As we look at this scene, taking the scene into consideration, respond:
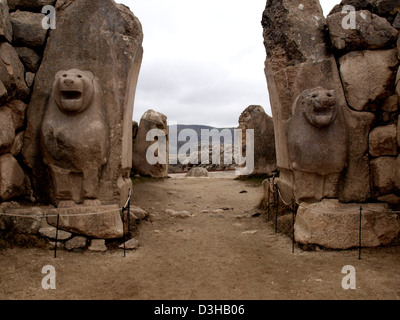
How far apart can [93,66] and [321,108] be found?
9.81 ft

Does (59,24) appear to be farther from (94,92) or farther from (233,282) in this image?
(233,282)

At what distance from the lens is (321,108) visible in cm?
431

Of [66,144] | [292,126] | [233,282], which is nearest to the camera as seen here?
[233,282]

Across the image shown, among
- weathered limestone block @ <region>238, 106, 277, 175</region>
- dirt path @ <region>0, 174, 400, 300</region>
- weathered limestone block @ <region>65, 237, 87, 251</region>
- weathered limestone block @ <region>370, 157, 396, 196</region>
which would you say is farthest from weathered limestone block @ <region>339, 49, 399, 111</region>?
weathered limestone block @ <region>238, 106, 277, 175</region>

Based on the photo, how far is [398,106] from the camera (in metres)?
4.46

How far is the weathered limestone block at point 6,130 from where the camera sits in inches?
170

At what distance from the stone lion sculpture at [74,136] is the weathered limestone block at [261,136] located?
271 inches

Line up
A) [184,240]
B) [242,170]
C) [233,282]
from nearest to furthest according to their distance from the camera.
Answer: [233,282], [184,240], [242,170]

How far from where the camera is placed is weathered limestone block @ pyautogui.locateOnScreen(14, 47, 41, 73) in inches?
189

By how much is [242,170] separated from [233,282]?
7.84m

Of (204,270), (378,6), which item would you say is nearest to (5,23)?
(204,270)

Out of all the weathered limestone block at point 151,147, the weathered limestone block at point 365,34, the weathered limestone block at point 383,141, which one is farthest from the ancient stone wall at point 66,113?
the weathered limestone block at point 151,147

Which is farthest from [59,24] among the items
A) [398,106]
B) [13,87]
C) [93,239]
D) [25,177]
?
[398,106]

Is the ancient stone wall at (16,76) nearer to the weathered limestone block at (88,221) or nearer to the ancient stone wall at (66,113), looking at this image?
the ancient stone wall at (66,113)
